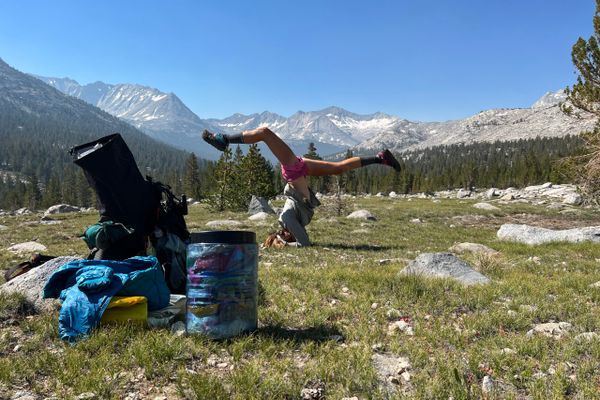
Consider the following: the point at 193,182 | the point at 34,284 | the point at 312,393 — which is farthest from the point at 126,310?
the point at 193,182

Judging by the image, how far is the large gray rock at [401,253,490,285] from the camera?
26.2 ft

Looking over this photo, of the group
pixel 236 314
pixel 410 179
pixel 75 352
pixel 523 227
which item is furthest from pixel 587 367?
pixel 410 179

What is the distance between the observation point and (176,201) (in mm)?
7848

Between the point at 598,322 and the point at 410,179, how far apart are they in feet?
523

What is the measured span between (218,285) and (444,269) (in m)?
5.29

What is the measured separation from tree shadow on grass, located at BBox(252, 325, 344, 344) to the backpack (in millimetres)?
2288

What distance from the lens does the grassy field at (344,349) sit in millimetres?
3824

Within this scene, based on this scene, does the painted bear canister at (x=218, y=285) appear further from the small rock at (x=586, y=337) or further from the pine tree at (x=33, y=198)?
the pine tree at (x=33, y=198)

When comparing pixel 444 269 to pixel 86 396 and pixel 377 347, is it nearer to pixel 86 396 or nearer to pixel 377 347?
pixel 377 347

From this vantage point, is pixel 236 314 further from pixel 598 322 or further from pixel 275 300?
pixel 598 322

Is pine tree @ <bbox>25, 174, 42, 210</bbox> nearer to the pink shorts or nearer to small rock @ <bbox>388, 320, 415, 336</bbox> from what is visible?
the pink shorts

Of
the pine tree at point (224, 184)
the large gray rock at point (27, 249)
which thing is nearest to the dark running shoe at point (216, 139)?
the large gray rock at point (27, 249)

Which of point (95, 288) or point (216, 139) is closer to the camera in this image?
point (95, 288)

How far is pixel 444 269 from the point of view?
8.40 m
